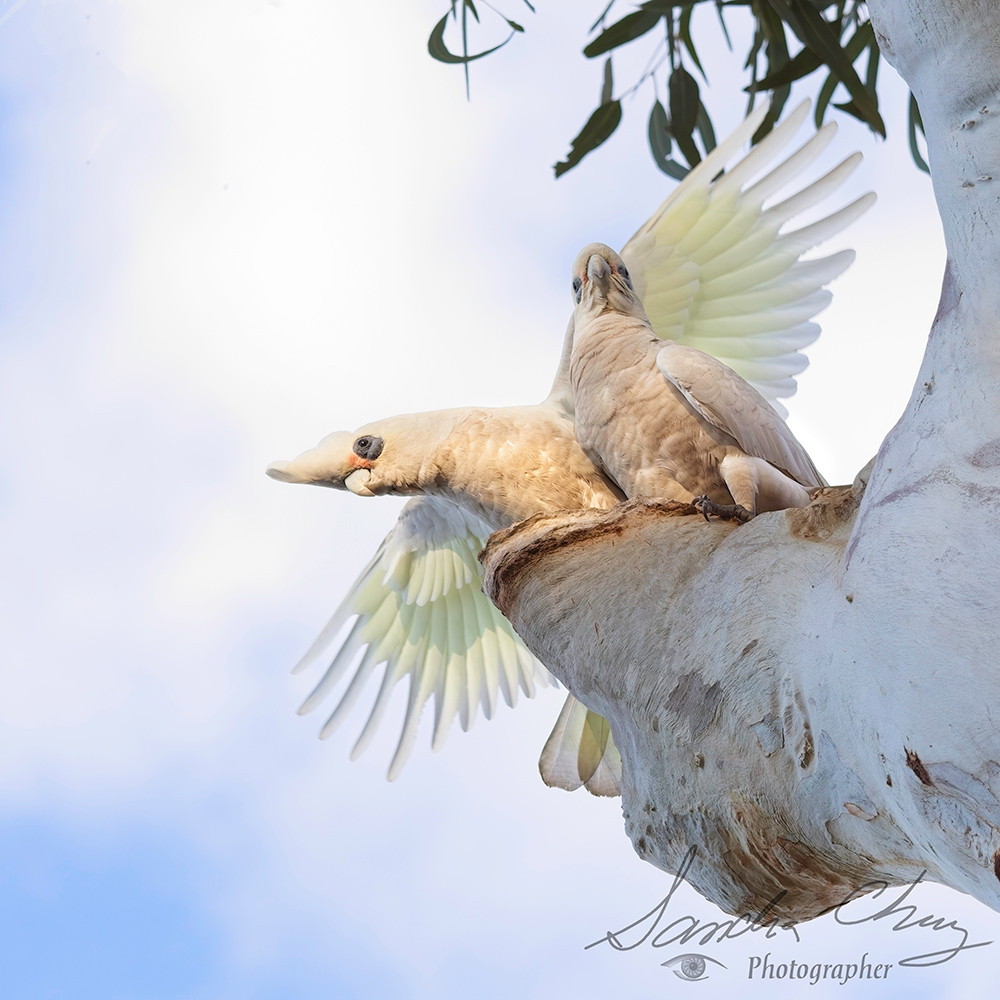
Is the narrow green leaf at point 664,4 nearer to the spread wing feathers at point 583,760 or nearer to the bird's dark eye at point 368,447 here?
the bird's dark eye at point 368,447

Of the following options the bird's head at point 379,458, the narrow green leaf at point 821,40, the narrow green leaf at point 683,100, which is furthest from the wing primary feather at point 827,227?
the bird's head at point 379,458

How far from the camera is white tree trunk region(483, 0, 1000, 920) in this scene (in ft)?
1.68

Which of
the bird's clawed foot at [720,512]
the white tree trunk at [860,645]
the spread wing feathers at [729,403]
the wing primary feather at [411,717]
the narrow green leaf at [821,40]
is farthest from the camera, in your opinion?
the wing primary feather at [411,717]

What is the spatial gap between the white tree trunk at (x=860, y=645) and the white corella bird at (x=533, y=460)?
449 millimetres

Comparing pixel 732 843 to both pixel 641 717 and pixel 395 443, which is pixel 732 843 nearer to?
pixel 641 717

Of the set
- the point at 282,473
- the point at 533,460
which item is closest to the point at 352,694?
the point at 282,473

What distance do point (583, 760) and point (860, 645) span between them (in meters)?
0.80

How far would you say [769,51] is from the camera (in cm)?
149

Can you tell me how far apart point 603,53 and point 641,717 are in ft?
3.55

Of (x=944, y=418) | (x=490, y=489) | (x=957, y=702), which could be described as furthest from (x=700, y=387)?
(x=957, y=702)

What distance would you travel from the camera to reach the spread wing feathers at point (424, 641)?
181 cm

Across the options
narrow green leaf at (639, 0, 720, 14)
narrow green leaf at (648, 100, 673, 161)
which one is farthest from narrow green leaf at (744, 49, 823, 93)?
narrow green leaf at (648, 100, 673, 161)

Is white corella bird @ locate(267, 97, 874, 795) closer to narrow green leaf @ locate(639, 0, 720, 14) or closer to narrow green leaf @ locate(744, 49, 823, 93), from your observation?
narrow green leaf @ locate(744, 49, 823, 93)

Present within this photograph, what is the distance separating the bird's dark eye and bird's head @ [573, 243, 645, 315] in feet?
1.12
